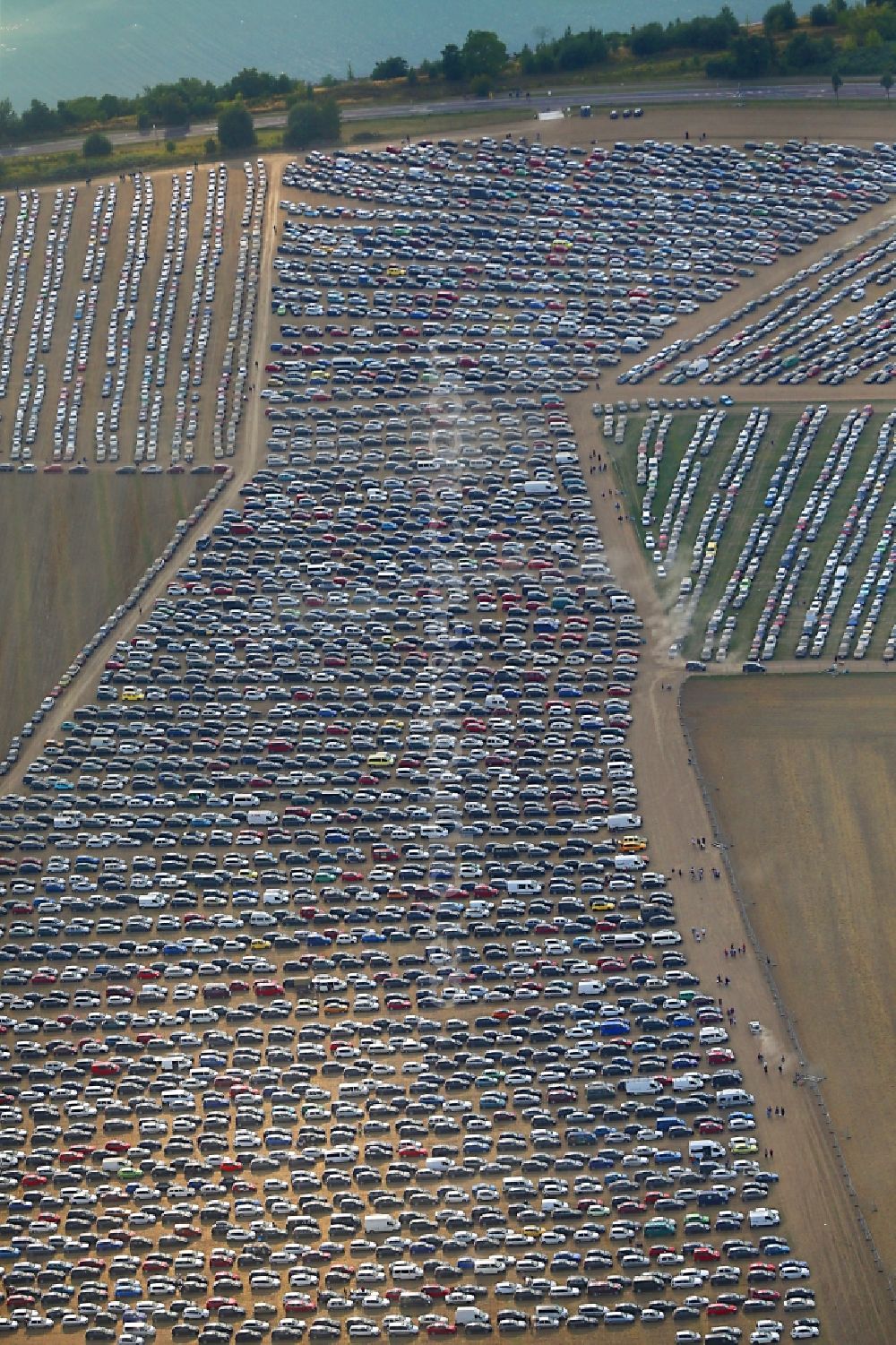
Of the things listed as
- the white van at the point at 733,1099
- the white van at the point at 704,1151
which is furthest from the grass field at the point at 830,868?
the white van at the point at 704,1151

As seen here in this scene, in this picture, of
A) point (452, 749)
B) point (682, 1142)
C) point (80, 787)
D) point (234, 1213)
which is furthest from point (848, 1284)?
point (80, 787)

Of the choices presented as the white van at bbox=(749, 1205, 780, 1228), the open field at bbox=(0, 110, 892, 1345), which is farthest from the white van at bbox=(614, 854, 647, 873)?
the white van at bbox=(749, 1205, 780, 1228)

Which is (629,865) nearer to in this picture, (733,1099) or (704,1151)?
(733,1099)

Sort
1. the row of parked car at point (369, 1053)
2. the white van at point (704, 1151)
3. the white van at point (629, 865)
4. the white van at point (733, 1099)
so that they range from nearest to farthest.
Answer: the row of parked car at point (369, 1053) → the white van at point (704, 1151) → the white van at point (733, 1099) → the white van at point (629, 865)

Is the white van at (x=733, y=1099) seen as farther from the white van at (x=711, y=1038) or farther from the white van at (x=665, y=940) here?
the white van at (x=665, y=940)

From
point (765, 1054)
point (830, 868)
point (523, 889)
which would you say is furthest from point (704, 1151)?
point (830, 868)
